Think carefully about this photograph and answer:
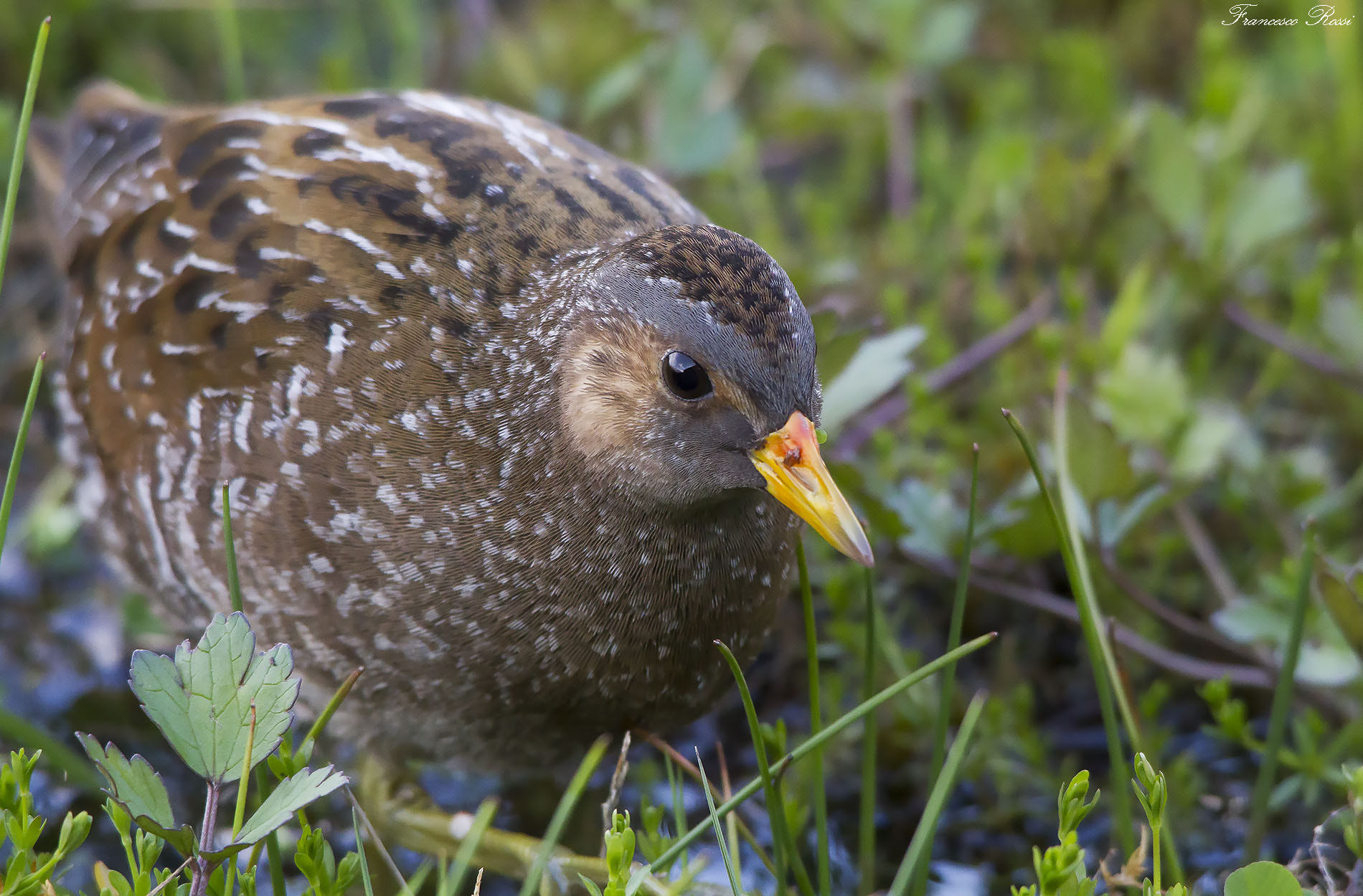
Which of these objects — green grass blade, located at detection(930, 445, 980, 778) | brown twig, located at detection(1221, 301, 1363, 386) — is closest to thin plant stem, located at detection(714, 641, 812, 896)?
green grass blade, located at detection(930, 445, 980, 778)

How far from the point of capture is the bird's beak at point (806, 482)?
6.90ft

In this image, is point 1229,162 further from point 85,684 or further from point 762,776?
point 85,684

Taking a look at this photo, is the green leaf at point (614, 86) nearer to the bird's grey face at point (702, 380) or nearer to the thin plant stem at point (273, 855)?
the bird's grey face at point (702, 380)

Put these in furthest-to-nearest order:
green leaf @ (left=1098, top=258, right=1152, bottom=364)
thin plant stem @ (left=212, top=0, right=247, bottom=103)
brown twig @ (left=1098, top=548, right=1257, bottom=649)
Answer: thin plant stem @ (left=212, top=0, right=247, bottom=103)
green leaf @ (left=1098, top=258, right=1152, bottom=364)
brown twig @ (left=1098, top=548, right=1257, bottom=649)

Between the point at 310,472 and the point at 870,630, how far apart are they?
100 cm

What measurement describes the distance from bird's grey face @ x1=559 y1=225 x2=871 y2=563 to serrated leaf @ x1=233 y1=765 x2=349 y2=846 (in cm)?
68

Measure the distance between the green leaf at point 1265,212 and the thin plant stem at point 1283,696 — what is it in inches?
49.8

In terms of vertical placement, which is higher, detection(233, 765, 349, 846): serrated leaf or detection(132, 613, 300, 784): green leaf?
detection(132, 613, 300, 784): green leaf

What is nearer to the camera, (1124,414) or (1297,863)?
(1297,863)

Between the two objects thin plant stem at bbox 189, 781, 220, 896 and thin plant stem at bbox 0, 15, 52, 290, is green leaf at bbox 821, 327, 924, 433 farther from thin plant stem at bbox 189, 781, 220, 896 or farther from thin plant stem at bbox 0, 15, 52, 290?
thin plant stem at bbox 0, 15, 52, 290

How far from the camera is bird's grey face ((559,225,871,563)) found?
213 cm

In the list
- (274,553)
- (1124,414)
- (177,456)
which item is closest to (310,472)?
(274,553)

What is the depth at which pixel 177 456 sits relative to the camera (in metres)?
2.74

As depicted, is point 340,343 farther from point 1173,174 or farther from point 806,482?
point 1173,174
